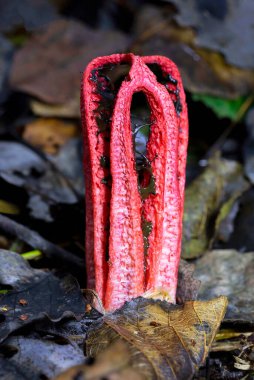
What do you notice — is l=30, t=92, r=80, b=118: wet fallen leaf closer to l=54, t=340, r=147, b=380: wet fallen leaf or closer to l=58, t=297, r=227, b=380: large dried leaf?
l=58, t=297, r=227, b=380: large dried leaf

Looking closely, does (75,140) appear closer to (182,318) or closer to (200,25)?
(200,25)

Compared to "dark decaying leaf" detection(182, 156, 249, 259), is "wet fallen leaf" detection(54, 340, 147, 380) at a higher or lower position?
higher

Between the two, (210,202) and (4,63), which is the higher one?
(4,63)

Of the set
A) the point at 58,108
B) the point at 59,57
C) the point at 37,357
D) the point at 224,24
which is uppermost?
the point at 224,24

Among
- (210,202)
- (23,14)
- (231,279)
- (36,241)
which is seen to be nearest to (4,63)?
(23,14)

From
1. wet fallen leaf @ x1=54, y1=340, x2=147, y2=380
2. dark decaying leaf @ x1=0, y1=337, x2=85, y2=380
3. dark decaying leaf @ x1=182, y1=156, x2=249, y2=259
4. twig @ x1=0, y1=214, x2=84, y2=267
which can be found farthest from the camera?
dark decaying leaf @ x1=182, y1=156, x2=249, y2=259

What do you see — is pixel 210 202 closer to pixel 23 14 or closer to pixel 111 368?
pixel 111 368

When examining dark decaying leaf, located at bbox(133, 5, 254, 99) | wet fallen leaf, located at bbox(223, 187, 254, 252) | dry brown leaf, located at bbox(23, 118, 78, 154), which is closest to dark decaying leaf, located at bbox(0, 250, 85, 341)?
wet fallen leaf, located at bbox(223, 187, 254, 252)
